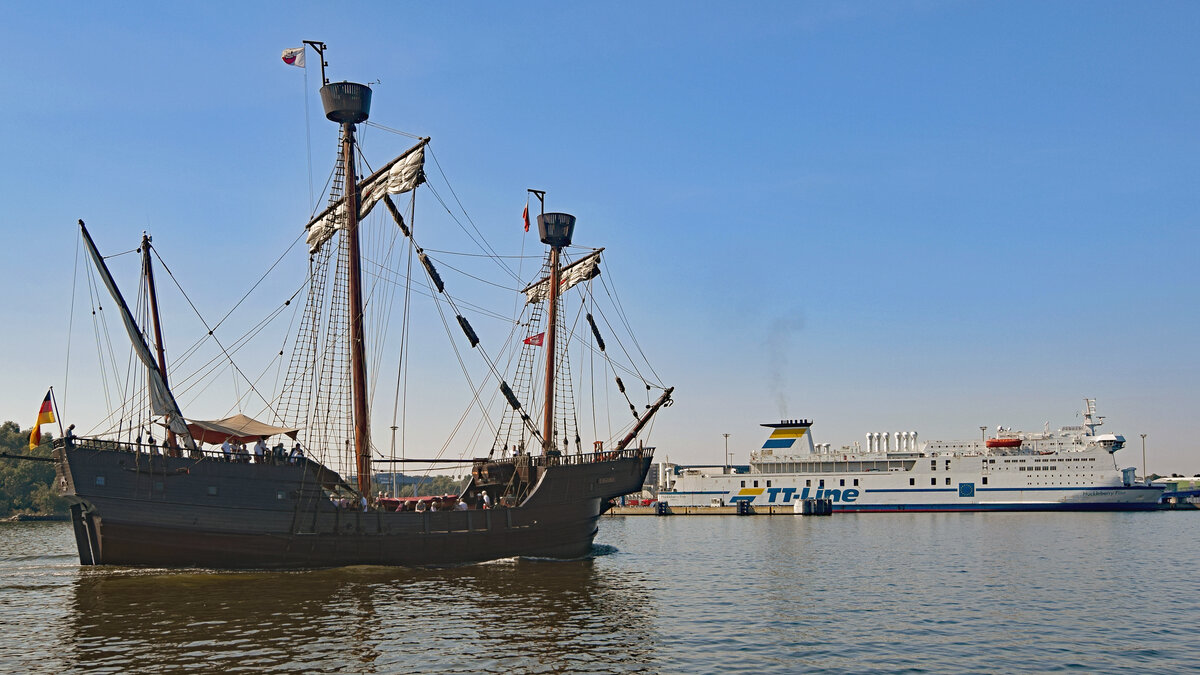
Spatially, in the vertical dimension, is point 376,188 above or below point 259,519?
above

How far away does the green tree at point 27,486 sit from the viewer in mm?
118062

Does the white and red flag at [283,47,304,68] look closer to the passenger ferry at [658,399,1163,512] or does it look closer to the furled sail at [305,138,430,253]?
the furled sail at [305,138,430,253]

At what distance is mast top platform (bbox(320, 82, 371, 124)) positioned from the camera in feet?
138

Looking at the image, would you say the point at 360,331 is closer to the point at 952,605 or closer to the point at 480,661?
the point at 480,661

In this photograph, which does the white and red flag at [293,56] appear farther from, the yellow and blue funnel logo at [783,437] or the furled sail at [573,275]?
the yellow and blue funnel logo at [783,437]

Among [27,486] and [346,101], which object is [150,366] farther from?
[27,486]

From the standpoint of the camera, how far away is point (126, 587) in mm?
30500

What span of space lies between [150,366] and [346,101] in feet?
49.7

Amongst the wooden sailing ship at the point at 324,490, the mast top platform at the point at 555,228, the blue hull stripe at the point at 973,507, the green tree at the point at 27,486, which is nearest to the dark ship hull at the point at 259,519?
the wooden sailing ship at the point at 324,490

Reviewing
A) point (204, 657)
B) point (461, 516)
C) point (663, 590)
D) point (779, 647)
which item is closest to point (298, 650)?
point (204, 657)

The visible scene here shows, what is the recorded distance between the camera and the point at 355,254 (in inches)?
1654

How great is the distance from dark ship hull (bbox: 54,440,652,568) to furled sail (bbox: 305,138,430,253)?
44.6 feet

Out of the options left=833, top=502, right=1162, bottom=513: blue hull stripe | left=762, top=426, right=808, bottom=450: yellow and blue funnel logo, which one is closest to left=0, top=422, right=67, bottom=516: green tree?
left=762, top=426, right=808, bottom=450: yellow and blue funnel logo

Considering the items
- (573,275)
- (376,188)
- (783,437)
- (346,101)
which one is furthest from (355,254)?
(783,437)
